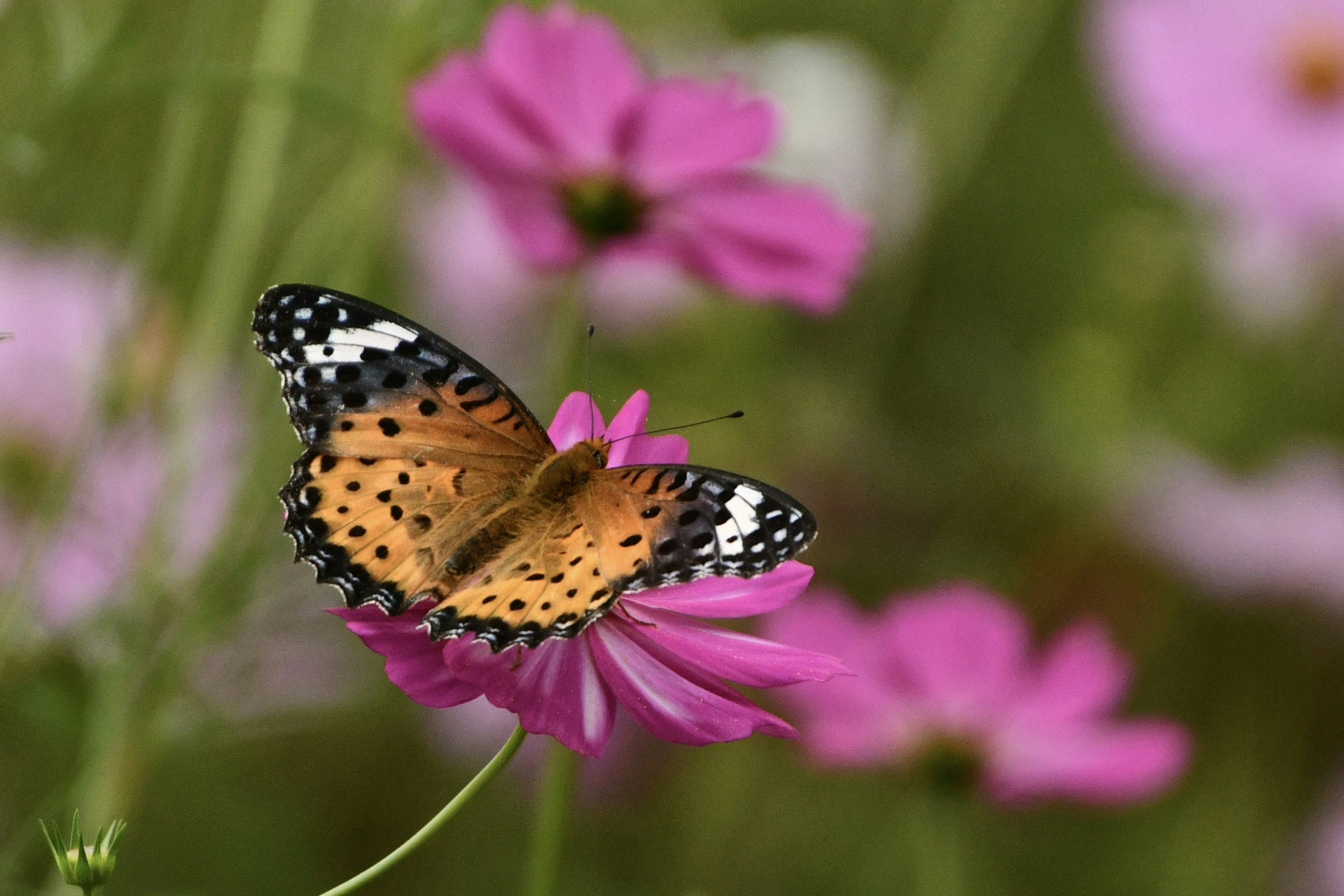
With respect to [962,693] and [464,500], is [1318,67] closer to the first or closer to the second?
[962,693]

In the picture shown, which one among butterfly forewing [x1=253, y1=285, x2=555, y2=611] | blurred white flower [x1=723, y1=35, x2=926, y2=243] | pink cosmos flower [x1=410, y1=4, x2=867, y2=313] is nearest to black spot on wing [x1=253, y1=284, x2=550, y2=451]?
butterfly forewing [x1=253, y1=285, x2=555, y2=611]

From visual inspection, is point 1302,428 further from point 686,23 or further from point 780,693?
point 780,693

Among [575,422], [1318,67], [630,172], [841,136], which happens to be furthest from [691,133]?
[1318,67]

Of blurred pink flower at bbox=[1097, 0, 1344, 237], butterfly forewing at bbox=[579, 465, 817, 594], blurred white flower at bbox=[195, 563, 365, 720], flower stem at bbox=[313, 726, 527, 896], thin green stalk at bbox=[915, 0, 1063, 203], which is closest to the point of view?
flower stem at bbox=[313, 726, 527, 896]

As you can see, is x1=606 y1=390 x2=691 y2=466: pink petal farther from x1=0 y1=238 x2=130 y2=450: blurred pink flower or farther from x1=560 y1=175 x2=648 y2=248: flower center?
x1=0 y1=238 x2=130 y2=450: blurred pink flower

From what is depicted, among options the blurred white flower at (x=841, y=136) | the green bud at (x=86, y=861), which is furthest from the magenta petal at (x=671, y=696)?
the blurred white flower at (x=841, y=136)

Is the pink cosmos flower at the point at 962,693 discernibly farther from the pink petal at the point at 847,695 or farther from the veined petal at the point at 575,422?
the veined petal at the point at 575,422
